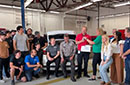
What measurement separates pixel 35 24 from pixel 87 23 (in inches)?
336

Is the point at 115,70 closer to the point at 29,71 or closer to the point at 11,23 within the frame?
the point at 29,71

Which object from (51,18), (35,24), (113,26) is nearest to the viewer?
(35,24)

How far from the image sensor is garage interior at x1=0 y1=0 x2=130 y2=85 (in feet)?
41.3

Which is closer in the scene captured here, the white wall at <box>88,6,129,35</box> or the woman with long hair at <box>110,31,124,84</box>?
the woman with long hair at <box>110,31,124,84</box>

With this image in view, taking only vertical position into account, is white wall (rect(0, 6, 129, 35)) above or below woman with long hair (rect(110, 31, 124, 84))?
above

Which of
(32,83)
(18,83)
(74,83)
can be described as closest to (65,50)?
(74,83)

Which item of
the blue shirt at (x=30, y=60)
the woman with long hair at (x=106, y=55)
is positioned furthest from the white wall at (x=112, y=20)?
the blue shirt at (x=30, y=60)

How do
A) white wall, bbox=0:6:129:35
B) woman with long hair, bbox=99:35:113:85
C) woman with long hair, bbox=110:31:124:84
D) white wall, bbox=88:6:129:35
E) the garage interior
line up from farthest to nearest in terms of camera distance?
white wall, bbox=88:6:129:35, white wall, bbox=0:6:129:35, the garage interior, woman with long hair, bbox=110:31:124:84, woman with long hair, bbox=99:35:113:85

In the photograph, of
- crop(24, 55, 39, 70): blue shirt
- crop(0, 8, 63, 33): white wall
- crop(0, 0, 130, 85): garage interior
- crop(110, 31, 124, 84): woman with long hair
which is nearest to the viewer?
crop(110, 31, 124, 84): woman with long hair

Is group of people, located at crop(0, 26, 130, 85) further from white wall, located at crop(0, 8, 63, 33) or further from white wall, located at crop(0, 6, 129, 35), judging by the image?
white wall, located at crop(0, 6, 129, 35)

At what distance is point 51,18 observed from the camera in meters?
16.4

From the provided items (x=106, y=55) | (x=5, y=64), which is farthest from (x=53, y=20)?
(x=106, y=55)

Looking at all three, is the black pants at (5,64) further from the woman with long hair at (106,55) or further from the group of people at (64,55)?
the woman with long hair at (106,55)

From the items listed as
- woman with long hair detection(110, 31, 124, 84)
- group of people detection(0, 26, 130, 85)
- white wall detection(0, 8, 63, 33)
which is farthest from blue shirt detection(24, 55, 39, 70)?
white wall detection(0, 8, 63, 33)
